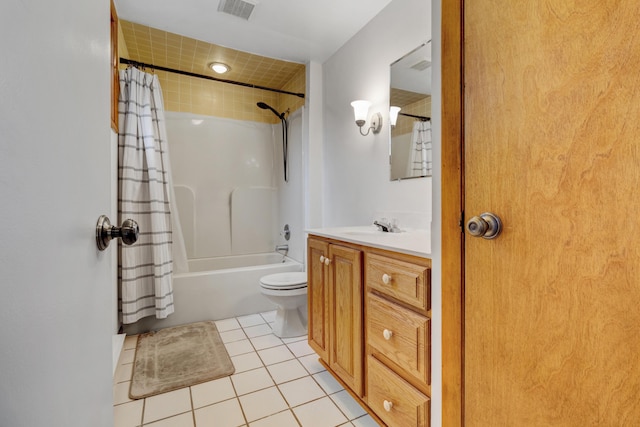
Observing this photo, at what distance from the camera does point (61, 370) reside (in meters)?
0.44

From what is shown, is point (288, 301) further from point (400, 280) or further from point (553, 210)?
point (553, 210)

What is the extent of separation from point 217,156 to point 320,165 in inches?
51.2

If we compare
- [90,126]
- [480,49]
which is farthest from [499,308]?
[90,126]

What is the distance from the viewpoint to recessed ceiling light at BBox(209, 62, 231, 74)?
10.0 feet

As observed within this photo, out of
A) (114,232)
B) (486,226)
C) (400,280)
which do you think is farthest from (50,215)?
(400,280)

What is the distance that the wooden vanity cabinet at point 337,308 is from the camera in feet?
4.62

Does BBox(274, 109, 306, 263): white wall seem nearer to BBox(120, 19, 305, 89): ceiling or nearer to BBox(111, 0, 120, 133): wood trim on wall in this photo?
BBox(120, 19, 305, 89): ceiling

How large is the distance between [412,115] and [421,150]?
25 cm

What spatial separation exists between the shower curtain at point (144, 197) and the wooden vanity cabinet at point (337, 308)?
1248 mm

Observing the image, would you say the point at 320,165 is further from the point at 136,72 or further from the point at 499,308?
the point at 499,308

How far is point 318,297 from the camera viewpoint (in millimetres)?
1774

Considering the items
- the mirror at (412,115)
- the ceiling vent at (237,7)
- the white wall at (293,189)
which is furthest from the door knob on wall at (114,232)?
the white wall at (293,189)

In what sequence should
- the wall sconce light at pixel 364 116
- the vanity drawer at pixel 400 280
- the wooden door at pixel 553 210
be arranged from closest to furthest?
the wooden door at pixel 553 210 < the vanity drawer at pixel 400 280 < the wall sconce light at pixel 364 116

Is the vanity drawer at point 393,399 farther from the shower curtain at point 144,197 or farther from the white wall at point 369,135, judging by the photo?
the shower curtain at point 144,197
